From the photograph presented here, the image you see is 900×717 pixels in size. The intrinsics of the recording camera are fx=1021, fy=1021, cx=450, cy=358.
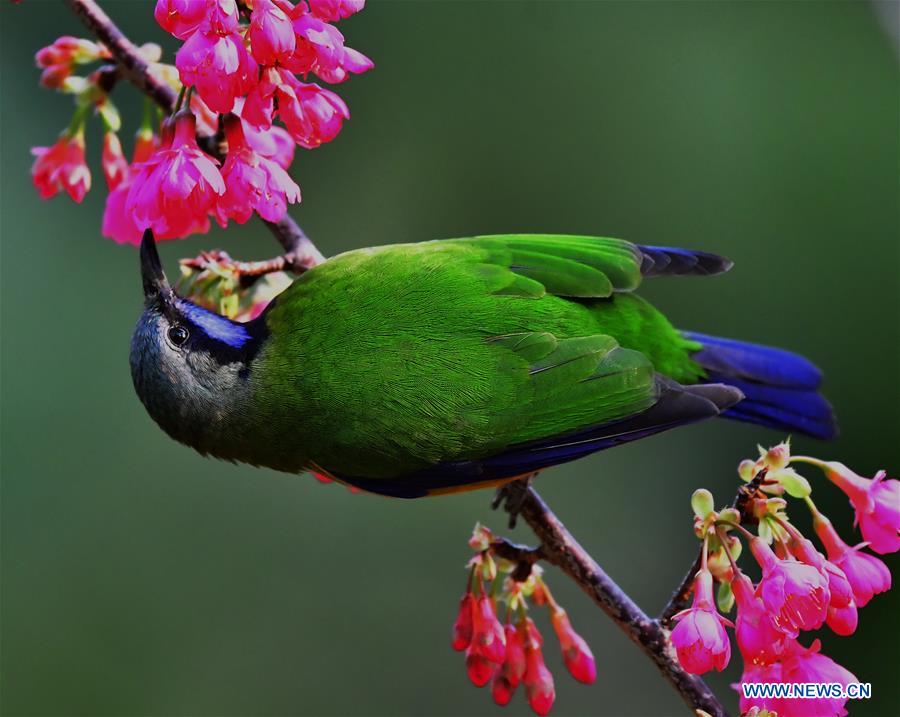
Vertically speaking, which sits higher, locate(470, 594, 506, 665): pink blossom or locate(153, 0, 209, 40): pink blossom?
locate(153, 0, 209, 40): pink blossom

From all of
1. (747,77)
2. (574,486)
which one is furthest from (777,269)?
(574,486)

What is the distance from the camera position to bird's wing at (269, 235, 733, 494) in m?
2.13

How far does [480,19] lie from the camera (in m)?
5.91

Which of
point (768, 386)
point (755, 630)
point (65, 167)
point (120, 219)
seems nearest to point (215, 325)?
point (120, 219)

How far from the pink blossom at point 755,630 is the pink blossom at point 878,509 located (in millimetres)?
260

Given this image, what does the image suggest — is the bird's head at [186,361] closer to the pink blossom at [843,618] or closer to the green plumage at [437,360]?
the green plumage at [437,360]

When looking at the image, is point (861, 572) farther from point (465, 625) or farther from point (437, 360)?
point (437, 360)

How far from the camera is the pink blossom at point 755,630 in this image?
64.5 inches

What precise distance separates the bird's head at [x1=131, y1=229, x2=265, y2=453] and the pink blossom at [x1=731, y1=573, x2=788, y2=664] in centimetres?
113


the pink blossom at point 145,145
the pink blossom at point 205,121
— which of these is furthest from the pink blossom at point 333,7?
the pink blossom at point 145,145

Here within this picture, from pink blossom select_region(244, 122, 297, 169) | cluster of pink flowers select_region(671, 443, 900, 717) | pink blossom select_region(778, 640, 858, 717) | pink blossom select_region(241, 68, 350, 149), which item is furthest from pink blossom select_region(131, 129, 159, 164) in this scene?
pink blossom select_region(778, 640, 858, 717)

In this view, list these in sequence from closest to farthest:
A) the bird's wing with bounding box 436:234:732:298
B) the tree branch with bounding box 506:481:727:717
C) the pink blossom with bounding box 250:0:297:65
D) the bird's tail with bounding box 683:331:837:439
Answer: the pink blossom with bounding box 250:0:297:65 → the tree branch with bounding box 506:481:727:717 → the bird's wing with bounding box 436:234:732:298 → the bird's tail with bounding box 683:331:837:439

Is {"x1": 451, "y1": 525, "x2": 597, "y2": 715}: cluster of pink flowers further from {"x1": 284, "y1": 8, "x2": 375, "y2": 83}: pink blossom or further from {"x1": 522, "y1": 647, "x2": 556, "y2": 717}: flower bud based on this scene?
{"x1": 284, "y1": 8, "x2": 375, "y2": 83}: pink blossom

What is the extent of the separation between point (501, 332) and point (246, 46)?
782 mm
